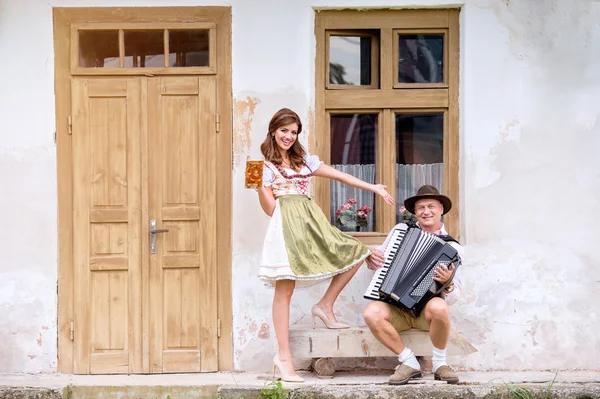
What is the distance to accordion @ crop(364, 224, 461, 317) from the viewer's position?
19.5ft

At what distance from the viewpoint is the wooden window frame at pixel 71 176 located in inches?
269

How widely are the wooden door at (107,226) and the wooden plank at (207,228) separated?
0.49m

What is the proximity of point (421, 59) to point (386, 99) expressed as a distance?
451 mm

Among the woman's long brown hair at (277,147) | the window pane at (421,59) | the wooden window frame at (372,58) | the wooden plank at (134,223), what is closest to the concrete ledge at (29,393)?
the wooden plank at (134,223)

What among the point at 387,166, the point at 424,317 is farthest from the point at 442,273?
the point at 387,166

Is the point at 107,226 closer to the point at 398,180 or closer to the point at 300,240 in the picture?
the point at 300,240

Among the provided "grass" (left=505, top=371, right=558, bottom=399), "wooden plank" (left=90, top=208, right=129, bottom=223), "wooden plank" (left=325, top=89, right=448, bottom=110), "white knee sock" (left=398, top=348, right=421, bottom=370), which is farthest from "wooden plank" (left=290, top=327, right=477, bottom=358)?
"wooden plank" (left=325, top=89, right=448, bottom=110)

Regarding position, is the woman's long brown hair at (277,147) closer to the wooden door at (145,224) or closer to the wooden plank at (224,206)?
the wooden plank at (224,206)

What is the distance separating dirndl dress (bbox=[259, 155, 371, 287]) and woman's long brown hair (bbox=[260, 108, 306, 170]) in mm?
52

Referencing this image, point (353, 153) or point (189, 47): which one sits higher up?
point (189, 47)

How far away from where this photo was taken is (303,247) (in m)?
6.05

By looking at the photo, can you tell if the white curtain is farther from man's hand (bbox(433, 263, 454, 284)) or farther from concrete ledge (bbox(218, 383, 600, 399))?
concrete ledge (bbox(218, 383, 600, 399))

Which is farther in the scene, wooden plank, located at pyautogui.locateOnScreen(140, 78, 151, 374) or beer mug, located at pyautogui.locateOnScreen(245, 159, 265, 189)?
wooden plank, located at pyautogui.locateOnScreen(140, 78, 151, 374)

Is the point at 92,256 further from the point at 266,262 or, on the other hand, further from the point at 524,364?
the point at 524,364
